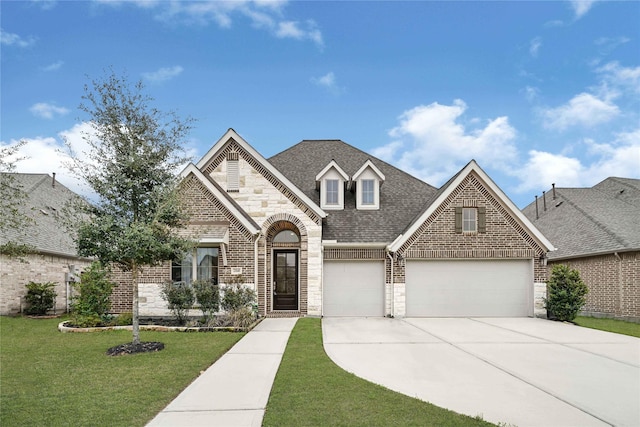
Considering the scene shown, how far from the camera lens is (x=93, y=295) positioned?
44.7ft

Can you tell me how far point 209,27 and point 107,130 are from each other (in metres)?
5.14

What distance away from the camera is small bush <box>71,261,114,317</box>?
44.3 ft

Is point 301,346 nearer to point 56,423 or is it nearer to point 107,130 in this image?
point 56,423

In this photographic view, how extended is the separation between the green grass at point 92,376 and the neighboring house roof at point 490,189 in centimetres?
785

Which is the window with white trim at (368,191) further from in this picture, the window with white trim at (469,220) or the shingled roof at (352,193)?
the window with white trim at (469,220)

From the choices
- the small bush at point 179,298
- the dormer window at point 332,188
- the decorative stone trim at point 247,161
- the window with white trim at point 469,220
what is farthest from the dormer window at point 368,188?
the small bush at point 179,298

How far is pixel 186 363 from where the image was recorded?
829 centimetres

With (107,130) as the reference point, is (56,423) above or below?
below

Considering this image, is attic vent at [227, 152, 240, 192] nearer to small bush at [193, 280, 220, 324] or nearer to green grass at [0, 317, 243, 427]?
small bush at [193, 280, 220, 324]

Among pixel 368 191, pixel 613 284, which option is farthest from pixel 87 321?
pixel 613 284

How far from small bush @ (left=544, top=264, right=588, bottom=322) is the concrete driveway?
2.01m

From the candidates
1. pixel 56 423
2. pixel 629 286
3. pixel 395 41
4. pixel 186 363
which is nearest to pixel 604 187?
pixel 629 286

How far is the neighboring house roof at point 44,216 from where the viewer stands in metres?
17.8

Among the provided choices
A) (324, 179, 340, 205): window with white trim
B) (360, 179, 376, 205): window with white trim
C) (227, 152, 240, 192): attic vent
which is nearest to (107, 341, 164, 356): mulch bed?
(227, 152, 240, 192): attic vent
